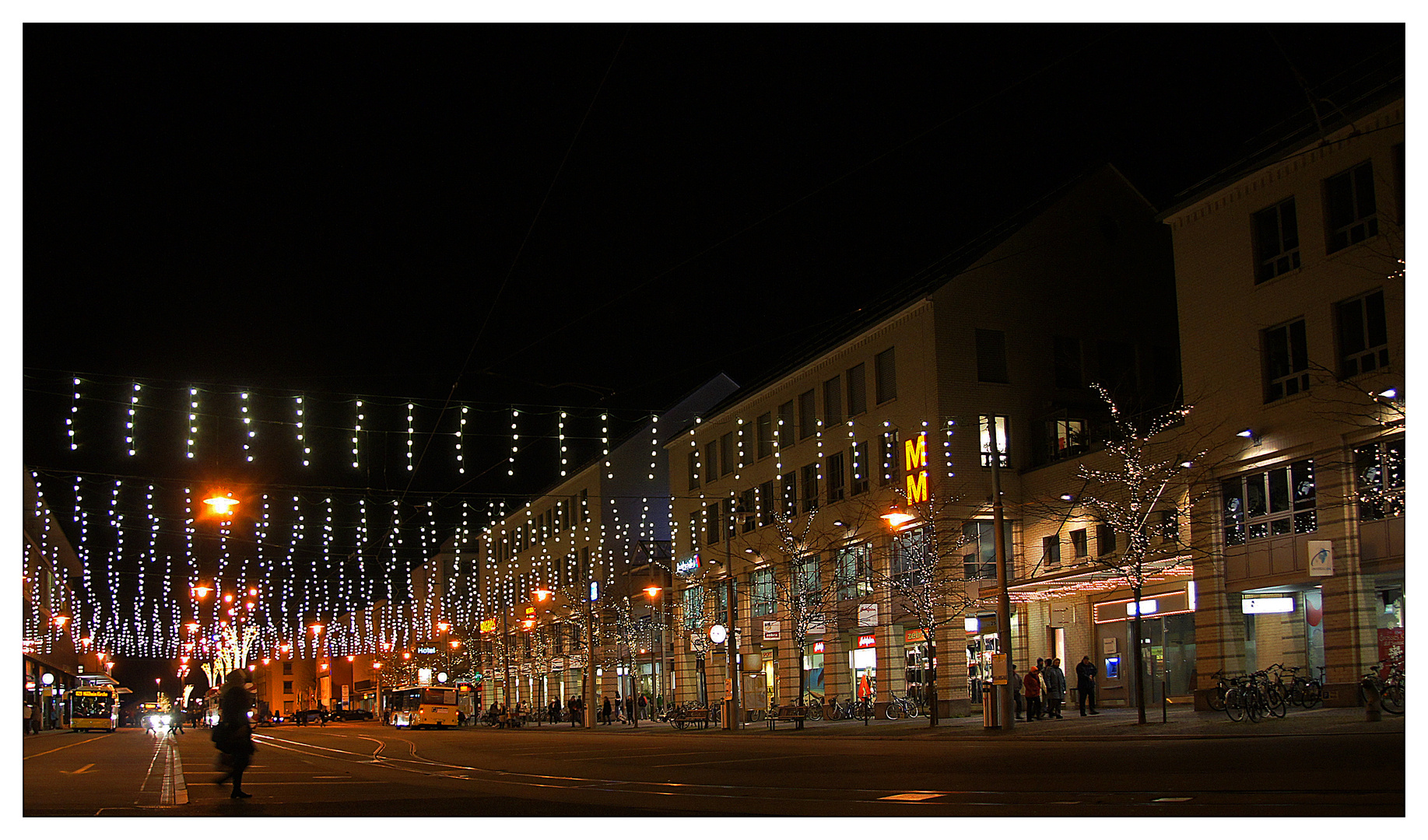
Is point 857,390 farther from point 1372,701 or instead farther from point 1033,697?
point 1372,701

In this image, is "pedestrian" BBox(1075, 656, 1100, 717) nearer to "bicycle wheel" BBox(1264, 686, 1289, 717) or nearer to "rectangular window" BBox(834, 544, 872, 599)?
"bicycle wheel" BBox(1264, 686, 1289, 717)

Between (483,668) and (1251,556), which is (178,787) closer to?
(1251,556)

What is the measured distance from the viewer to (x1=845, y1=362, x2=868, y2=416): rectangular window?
46.8 meters

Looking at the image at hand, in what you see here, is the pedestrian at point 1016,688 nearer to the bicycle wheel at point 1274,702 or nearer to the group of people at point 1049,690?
the group of people at point 1049,690

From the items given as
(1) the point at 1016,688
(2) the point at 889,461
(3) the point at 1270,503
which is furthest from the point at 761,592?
(3) the point at 1270,503

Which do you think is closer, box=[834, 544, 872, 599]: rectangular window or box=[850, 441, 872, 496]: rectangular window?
box=[834, 544, 872, 599]: rectangular window

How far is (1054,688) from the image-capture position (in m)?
34.8

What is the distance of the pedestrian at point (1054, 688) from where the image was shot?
34219 mm

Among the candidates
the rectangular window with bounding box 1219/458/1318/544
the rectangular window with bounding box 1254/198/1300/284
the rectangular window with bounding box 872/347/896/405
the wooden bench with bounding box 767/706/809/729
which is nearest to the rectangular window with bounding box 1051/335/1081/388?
the rectangular window with bounding box 872/347/896/405

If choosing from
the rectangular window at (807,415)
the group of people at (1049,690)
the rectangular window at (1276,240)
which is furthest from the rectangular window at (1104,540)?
the rectangular window at (807,415)

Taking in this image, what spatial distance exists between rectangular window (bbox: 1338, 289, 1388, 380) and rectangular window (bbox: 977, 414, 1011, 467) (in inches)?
548

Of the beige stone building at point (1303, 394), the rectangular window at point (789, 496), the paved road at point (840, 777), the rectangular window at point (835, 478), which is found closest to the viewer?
the paved road at point (840, 777)

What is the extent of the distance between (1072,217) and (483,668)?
214 ft

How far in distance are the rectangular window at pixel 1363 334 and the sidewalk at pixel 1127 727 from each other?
23.1ft
